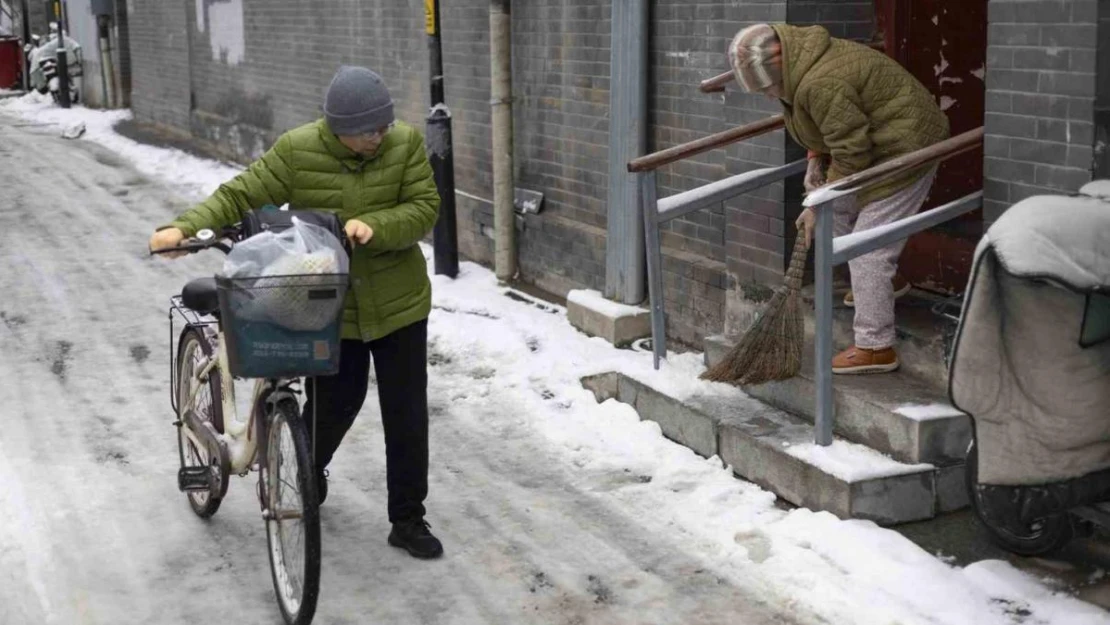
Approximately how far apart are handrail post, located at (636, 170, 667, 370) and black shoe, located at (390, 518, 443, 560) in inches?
78.6

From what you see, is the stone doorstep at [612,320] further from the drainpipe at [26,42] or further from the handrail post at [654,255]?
the drainpipe at [26,42]

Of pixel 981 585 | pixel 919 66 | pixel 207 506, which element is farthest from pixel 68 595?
pixel 919 66

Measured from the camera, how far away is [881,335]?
6586 mm

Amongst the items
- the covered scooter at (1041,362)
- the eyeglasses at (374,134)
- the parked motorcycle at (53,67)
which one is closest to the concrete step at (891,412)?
the covered scooter at (1041,362)

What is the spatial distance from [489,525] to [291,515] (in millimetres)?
1230

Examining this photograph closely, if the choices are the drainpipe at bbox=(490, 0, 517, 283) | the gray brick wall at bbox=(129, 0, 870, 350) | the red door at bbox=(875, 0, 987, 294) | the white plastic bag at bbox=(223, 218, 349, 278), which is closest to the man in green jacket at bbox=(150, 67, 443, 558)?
the white plastic bag at bbox=(223, 218, 349, 278)

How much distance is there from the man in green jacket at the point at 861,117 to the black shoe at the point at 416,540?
6.16 feet

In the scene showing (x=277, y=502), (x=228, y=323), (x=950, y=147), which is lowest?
(x=277, y=502)

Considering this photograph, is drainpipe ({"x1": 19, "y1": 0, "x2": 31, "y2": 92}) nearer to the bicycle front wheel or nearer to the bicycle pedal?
the bicycle pedal

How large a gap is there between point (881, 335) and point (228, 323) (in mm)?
2824

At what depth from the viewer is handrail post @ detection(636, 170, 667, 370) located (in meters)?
7.42

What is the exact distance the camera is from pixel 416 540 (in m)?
5.85

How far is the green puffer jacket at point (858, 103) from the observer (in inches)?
249

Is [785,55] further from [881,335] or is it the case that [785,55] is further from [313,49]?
[313,49]
